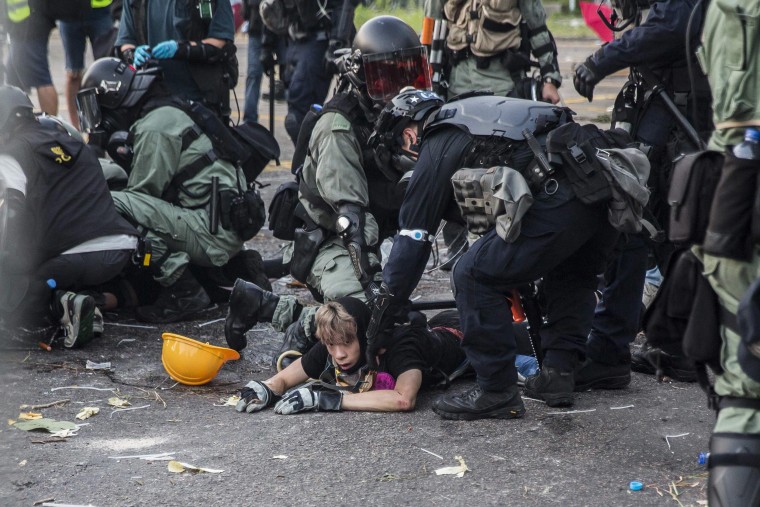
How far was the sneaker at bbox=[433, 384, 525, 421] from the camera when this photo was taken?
4.43m

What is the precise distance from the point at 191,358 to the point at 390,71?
171 cm

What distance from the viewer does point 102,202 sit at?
5754 mm

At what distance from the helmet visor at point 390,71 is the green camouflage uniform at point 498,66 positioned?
141cm

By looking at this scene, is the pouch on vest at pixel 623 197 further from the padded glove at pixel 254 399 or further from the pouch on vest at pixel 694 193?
the padded glove at pixel 254 399

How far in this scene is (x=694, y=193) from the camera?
2998 mm

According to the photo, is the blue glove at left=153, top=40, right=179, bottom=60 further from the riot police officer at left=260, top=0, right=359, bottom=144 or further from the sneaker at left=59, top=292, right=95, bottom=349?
the sneaker at left=59, top=292, right=95, bottom=349

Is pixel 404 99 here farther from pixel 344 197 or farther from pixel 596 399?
pixel 596 399

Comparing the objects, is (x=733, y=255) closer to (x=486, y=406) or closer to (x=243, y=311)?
(x=486, y=406)

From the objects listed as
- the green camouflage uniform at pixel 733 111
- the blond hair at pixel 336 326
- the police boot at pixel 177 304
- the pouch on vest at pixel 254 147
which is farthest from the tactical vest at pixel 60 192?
the green camouflage uniform at pixel 733 111

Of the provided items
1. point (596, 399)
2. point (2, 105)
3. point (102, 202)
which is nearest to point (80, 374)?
point (102, 202)

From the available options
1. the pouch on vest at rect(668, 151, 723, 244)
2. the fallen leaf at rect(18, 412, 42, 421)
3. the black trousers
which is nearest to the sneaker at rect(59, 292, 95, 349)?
the fallen leaf at rect(18, 412, 42, 421)

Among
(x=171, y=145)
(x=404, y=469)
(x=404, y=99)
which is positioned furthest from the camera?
(x=171, y=145)

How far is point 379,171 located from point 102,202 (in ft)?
4.88

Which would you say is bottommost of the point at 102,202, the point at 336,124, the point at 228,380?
the point at 228,380
